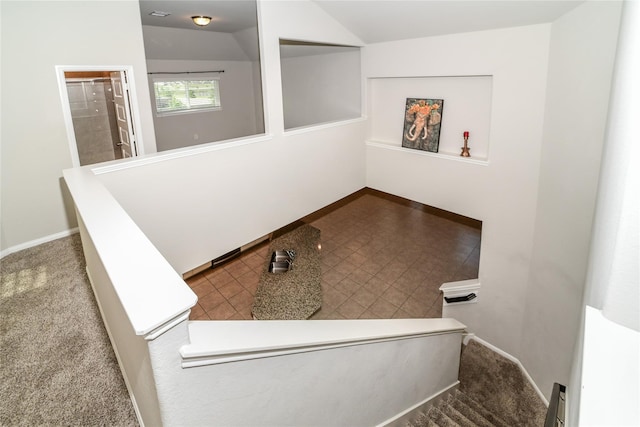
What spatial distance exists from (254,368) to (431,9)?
4.33 m

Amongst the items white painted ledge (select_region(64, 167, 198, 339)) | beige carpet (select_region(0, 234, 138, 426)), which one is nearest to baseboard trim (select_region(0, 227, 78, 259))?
beige carpet (select_region(0, 234, 138, 426))

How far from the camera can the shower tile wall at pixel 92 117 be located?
5.43 m

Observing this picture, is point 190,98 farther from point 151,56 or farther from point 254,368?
point 254,368

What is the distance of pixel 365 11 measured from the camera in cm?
473

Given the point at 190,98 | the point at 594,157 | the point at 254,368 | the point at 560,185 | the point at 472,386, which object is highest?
the point at 190,98

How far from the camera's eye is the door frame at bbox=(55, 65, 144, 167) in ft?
12.7

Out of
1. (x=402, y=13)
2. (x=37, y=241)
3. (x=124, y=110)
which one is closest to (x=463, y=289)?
(x=402, y=13)

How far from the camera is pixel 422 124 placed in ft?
18.0

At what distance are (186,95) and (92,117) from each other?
2.91 m

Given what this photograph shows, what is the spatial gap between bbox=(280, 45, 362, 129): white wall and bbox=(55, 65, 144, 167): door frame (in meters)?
3.49

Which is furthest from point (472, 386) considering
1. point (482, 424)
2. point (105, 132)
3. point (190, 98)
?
point (190, 98)

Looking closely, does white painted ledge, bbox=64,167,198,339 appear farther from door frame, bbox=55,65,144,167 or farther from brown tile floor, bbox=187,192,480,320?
brown tile floor, bbox=187,192,480,320

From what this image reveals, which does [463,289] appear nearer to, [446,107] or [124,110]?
[446,107]

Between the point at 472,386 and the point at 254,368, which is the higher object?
the point at 254,368
